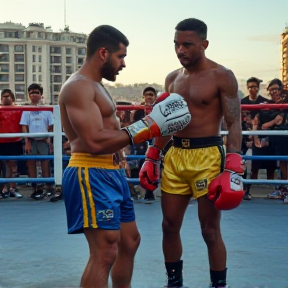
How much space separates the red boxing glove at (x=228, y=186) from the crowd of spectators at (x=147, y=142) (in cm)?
311

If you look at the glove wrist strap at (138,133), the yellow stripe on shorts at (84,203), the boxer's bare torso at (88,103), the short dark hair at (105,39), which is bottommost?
the yellow stripe on shorts at (84,203)

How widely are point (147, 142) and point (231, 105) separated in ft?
11.1

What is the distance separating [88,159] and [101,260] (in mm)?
413

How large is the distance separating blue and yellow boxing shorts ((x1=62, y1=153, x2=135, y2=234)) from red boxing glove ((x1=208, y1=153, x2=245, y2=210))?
516 mm

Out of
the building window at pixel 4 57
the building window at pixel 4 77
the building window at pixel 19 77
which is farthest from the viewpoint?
Answer: the building window at pixel 4 77

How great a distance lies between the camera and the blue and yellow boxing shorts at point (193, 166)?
2.98 m

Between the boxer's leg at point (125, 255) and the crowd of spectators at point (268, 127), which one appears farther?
the crowd of spectators at point (268, 127)

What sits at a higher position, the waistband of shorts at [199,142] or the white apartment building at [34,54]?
the white apartment building at [34,54]

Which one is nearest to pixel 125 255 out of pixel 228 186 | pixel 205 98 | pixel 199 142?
pixel 228 186

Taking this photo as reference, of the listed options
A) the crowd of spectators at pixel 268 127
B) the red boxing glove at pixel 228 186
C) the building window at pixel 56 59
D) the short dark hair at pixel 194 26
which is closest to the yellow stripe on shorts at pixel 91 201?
the red boxing glove at pixel 228 186

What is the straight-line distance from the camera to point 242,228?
4.62m

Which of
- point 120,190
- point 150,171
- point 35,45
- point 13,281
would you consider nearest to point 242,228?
point 150,171

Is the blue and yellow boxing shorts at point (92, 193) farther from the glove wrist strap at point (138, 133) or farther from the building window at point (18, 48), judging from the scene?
the building window at point (18, 48)

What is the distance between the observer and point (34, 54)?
12431 cm
